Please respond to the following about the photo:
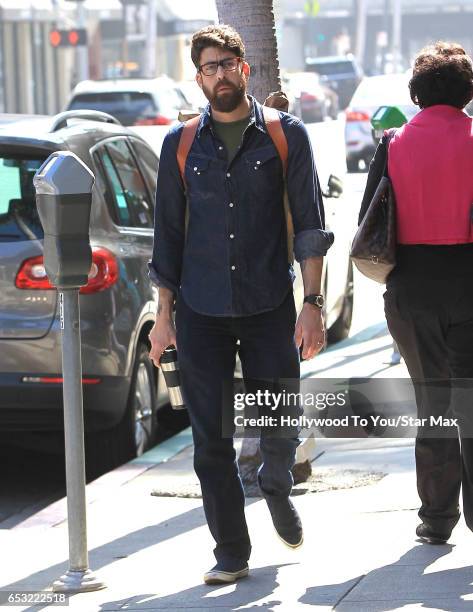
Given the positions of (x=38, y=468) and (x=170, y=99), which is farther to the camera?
(x=170, y=99)

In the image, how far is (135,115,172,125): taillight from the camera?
82.2 ft

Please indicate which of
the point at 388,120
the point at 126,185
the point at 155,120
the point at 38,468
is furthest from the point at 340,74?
the point at 38,468

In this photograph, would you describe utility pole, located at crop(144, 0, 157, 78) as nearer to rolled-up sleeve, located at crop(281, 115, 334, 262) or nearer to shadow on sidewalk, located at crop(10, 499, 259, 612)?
shadow on sidewalk, located at crop(10, 499, 259, 612)

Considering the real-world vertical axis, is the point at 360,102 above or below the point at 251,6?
below

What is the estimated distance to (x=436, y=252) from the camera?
17.2 feet

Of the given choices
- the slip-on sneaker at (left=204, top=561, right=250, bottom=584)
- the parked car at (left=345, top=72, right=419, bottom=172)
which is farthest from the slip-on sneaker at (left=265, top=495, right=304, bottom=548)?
the parked car at (left=345, top=72, right=419, bottom=172)

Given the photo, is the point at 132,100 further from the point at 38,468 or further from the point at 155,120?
the point at 38,468

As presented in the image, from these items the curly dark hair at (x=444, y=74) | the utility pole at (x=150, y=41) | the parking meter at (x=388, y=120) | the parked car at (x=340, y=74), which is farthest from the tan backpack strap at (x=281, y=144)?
the utility pole at (x=150, y=41)

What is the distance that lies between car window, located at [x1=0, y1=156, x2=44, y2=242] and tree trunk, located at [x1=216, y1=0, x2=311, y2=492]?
1139 millimetres

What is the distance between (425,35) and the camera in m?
102

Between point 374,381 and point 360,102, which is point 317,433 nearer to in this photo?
point 374,381

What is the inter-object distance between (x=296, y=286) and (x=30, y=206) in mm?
2549

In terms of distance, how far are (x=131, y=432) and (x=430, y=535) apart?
256 centimetres

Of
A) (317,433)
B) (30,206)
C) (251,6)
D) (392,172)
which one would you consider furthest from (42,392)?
(392,172)
